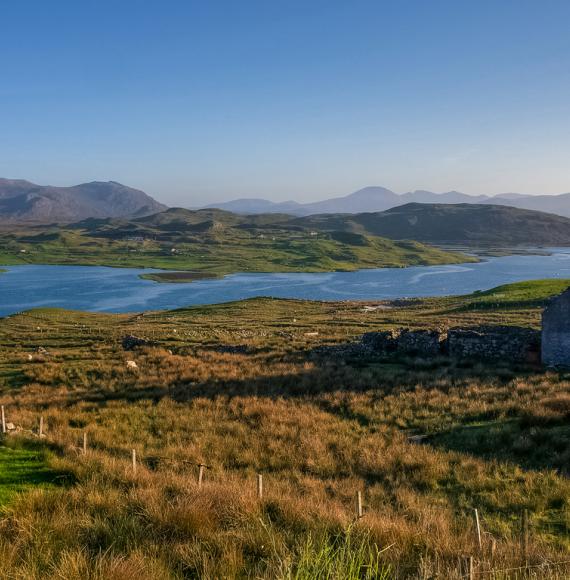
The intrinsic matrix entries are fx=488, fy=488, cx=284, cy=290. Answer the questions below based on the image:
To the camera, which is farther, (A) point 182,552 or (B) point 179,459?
(B) point 179,459

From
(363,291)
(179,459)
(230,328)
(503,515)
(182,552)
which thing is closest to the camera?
(182,552)

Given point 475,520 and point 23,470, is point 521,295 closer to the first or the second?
point 475,520

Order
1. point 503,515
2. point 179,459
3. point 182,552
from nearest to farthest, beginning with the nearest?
point 182,552 → point 503,515 → point 179,459

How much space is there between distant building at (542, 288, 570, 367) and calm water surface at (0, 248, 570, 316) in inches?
3056

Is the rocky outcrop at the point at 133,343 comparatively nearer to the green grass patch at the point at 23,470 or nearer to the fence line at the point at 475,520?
the fence line at the point at 475,520

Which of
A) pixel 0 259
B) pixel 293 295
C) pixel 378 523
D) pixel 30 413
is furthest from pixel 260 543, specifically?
pixel 0 259

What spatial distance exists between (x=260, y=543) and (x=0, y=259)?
207000 millimetres

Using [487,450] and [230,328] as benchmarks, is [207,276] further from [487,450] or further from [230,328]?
[487,450]

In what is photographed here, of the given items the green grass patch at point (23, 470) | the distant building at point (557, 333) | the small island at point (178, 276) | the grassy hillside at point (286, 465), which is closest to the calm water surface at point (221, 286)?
the small island at point (178, 276)

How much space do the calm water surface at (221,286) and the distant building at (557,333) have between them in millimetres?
77634

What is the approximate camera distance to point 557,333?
84.7ft

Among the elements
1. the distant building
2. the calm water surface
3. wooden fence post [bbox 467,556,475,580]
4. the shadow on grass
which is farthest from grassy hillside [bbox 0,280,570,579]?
the calm water surface


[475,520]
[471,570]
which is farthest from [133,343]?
[471,570]

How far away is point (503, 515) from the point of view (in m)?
10.2
